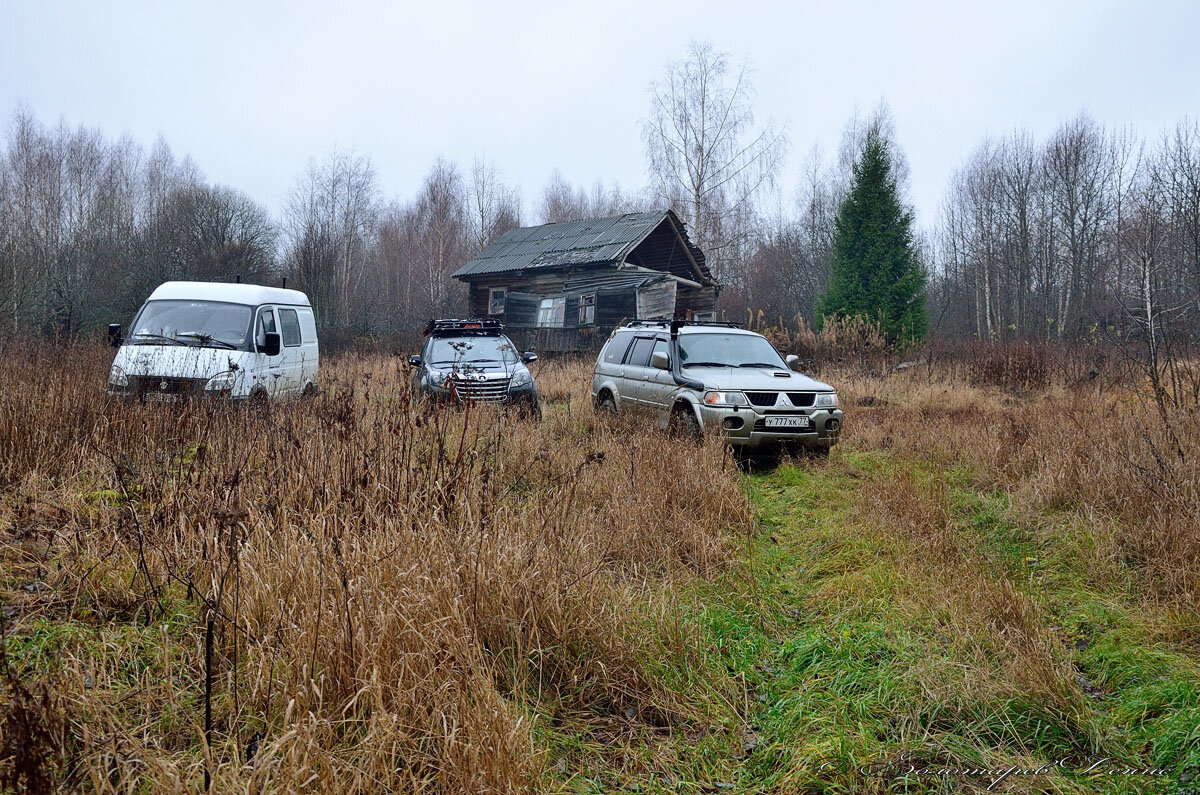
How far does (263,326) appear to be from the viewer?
34.6 feet

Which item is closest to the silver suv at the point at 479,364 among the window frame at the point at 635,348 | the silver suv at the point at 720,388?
the silver suv at the point at 720,388

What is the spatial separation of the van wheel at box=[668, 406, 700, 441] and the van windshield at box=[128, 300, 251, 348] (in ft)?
19.7

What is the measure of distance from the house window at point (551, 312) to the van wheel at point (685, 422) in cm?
1853

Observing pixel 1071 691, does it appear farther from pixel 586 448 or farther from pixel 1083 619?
pixel 586 448

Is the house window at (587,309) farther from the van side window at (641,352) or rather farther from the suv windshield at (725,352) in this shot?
the suv windshield at (725,352)

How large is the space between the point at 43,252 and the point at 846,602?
3289 cm

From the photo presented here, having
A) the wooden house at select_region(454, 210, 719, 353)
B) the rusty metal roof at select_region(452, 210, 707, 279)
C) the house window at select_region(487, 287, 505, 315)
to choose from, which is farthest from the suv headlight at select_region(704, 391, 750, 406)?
the house window at select_region(487, 287, 505, 315)

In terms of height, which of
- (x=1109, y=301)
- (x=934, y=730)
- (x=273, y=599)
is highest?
(x=1109, y=301)

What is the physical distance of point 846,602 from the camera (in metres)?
4.43

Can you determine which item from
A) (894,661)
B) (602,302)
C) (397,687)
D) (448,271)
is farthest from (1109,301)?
(448,271)

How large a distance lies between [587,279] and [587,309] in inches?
42.5

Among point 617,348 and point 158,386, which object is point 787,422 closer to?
point 617,348

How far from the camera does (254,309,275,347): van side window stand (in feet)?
33.7

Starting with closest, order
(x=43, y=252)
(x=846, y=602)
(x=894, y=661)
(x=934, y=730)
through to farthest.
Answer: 1. (x=934, y=730)
2. (x=894, y=661)
3. (x=846, y=602)
4. (x=43, y=252)
